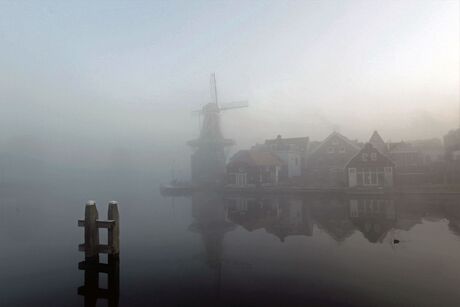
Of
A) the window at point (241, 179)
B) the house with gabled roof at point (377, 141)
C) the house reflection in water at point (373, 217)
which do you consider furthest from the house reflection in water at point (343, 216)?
the house with gabled roof at point (377, 141)

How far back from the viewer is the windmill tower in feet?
185

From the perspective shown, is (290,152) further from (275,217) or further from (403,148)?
(275,217)

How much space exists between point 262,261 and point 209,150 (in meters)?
46.3

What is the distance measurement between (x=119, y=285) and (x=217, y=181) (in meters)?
42.1

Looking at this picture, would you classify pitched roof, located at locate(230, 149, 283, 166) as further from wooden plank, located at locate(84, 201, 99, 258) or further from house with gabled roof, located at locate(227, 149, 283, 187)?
wooden plank, located at locate(84, 201, 99, 258)

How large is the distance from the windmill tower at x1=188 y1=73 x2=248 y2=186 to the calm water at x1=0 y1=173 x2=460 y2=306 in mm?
30380

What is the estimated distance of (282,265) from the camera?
13523 millimetres

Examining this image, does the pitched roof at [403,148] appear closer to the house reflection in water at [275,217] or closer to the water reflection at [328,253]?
the water reflection at [328,253]

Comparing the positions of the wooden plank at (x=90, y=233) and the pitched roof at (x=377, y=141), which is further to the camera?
the pitched roof at (x=377, y=141)

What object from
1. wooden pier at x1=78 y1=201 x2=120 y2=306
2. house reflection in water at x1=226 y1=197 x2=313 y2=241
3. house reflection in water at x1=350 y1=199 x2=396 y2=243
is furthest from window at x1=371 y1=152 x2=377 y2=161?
wooden pier at x1=78 y1=201 x2=120 y2=306

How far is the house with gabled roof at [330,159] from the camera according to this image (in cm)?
5016

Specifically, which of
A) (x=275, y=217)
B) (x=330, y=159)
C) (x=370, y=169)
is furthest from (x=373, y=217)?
(x=330, y=159)

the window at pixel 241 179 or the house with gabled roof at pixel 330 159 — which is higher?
the house with gabled roof at pixel 330 159

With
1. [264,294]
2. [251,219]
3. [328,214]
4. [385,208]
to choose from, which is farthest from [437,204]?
[264,294]
